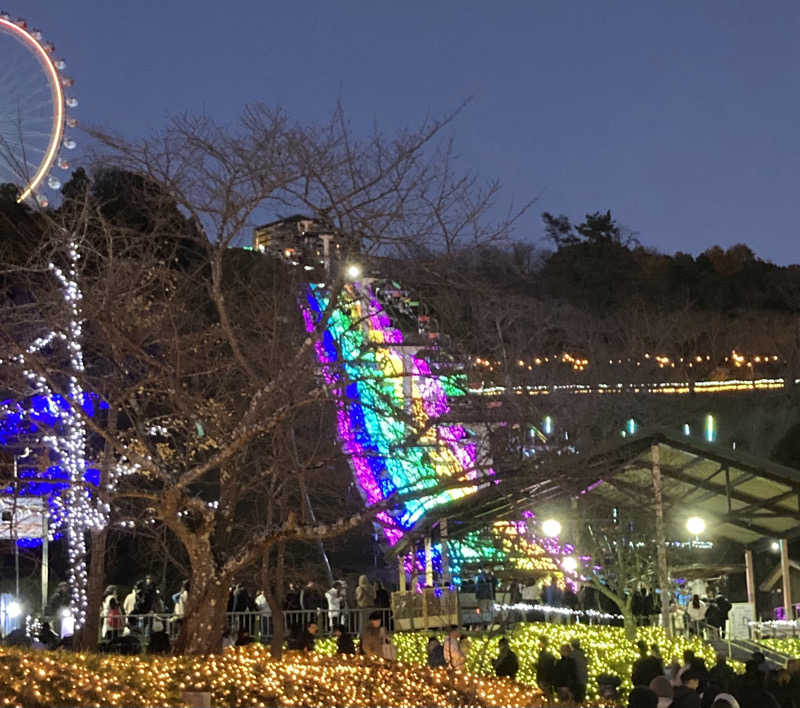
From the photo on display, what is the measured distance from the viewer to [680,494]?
26.6 meters

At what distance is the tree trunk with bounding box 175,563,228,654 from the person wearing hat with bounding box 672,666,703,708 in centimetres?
520

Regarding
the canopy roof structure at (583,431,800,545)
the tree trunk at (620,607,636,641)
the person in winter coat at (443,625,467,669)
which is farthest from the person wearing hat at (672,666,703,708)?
the tree trunk at (620,607,636,641)

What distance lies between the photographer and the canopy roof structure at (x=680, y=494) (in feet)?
76.4

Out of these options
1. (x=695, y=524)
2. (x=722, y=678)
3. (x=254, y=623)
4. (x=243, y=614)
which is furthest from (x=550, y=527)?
(x=722, y=678)

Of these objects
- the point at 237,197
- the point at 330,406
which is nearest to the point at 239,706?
the point at 237,197

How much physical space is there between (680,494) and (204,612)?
14759mm

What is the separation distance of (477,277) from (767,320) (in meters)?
39.0

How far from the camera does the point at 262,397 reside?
13.8m

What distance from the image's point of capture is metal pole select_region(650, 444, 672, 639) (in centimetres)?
2238

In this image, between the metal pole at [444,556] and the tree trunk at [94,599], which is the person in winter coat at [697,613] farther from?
the tree trunk at [94,599]

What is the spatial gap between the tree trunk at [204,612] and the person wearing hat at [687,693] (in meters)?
5.20

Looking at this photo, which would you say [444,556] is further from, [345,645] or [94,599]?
[94,599]

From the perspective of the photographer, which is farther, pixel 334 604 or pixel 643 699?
pixel 334 604

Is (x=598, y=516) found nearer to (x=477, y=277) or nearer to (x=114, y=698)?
(x=477, y=277)
